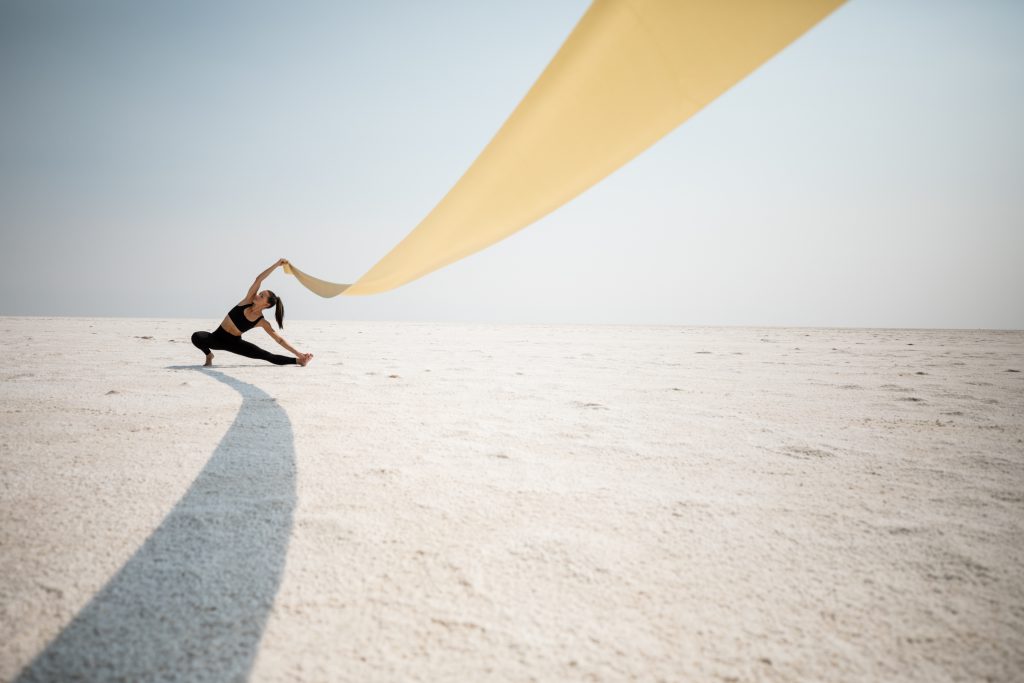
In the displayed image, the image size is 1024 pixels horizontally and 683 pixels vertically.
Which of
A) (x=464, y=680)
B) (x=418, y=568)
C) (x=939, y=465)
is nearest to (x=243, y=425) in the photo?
(x=418, y=568)

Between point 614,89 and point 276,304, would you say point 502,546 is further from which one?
point 276,304

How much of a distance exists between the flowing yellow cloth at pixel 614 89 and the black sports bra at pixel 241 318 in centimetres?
448

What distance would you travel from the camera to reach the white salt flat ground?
2.62ft

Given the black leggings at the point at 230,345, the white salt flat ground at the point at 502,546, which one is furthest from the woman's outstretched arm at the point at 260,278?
the white salt flat ground at the point at 502,546

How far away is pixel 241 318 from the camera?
15.3 ft

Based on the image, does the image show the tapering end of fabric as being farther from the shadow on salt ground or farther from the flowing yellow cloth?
the flowing yellow cloth

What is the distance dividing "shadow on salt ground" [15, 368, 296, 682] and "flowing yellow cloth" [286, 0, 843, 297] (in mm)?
1023

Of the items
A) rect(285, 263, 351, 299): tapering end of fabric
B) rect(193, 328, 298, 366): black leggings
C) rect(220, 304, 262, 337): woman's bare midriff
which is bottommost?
rect(193, 328, 298, 366): black leggings

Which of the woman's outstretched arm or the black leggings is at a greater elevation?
the woman's outstretched arm

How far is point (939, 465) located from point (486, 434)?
2032 mm

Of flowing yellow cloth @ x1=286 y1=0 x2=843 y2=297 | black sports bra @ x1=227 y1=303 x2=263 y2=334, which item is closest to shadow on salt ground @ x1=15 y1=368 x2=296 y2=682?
flowing yellow cloth @ x1=286 y1=0 x2=843 y2=297

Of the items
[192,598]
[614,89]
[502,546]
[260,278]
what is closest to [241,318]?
[260,278]

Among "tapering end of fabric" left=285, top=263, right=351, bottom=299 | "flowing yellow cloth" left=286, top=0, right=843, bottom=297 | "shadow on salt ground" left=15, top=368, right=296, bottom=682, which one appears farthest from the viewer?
"tapering end of fabric" left=285, top=263, right=351, bottom=299

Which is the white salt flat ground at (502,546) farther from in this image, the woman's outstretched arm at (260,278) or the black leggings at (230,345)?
the black leggings at (230,345)
